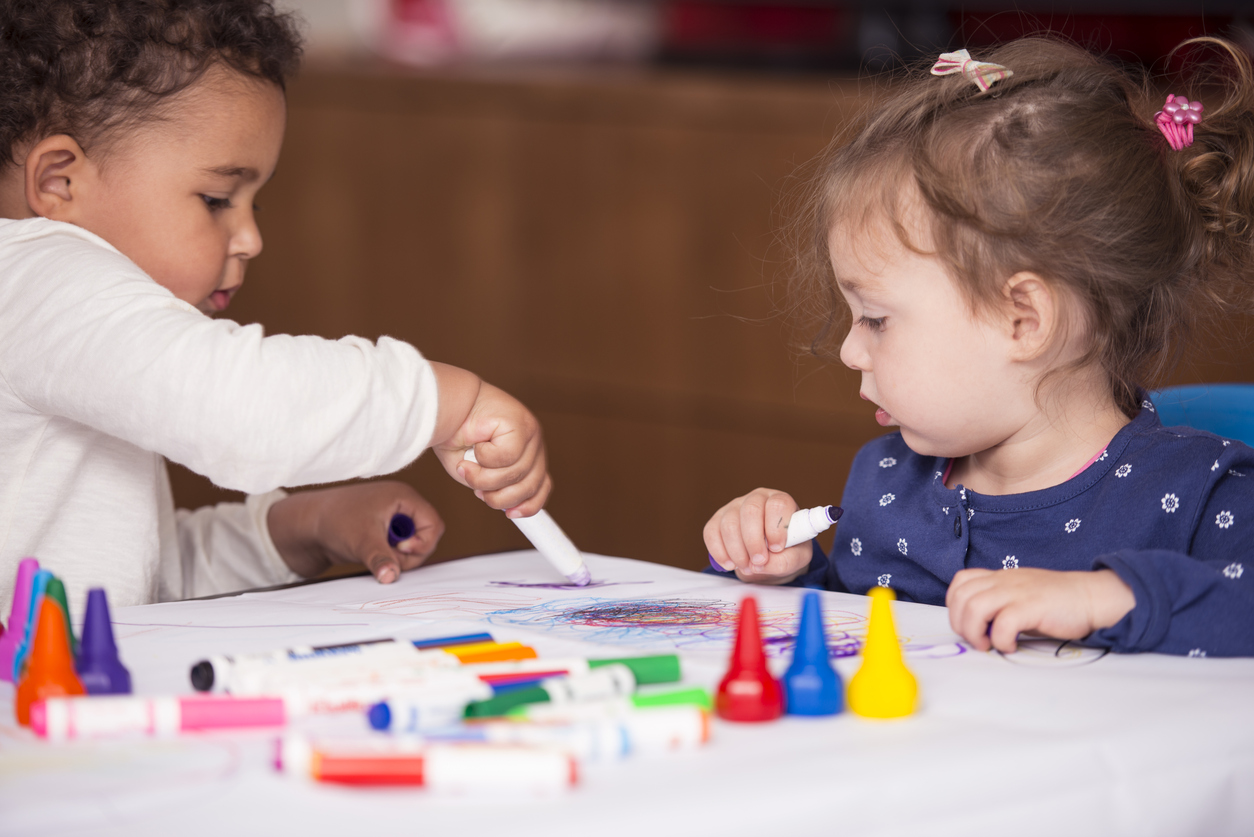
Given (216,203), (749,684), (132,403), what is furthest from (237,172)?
(749,684)

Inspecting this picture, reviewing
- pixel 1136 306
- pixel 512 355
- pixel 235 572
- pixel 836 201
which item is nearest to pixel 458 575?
pixel 235 572

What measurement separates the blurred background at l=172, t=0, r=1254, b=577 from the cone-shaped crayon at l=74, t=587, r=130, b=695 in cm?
147

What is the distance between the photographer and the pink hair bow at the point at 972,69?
868mm

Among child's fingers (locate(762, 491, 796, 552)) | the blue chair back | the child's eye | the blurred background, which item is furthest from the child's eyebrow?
the blurred background

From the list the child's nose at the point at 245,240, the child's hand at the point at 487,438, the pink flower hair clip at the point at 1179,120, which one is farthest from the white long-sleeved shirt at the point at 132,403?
the pink flower hair clip at the point at 1179,120

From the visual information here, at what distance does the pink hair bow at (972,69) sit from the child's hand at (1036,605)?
1.19ft

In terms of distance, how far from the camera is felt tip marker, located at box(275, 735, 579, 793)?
1.51 feet

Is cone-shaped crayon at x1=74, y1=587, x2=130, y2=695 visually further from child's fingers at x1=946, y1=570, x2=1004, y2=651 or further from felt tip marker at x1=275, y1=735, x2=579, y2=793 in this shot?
child's fingers at x1=946, y1=570, x2=1004, y2=651

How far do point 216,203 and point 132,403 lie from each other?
27cm

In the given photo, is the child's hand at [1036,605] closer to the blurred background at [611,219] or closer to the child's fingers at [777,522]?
the child's fingers at [777,522]

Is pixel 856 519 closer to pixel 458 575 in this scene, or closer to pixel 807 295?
pixel 807 295

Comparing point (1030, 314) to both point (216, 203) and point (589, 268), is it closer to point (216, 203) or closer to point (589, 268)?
point (216, 203)

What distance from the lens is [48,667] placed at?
54cm

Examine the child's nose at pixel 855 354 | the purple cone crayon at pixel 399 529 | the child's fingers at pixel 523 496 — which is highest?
the child's nose at pixel 855 354
